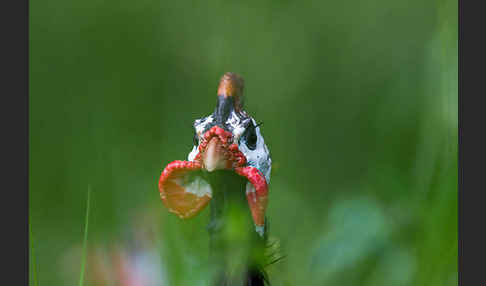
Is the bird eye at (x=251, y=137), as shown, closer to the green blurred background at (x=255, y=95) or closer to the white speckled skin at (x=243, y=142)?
the white speckled skin at (x=243, y=142)

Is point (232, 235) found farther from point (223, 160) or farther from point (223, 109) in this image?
point (223, 109)

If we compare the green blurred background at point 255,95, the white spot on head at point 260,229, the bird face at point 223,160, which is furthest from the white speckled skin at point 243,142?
the green blurred background at point 255,95

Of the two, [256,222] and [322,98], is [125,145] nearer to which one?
[322,98]

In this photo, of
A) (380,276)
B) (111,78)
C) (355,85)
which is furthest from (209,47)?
(380,276)

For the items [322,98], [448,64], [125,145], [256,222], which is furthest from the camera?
[322,98]

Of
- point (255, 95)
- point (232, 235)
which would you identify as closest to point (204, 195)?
point (232, 235)

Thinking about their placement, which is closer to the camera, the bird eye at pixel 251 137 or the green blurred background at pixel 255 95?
the bird eye at pixel 251 137

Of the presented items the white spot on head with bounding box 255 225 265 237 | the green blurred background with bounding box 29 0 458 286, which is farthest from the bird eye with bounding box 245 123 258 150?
the green blurred background with bounding box 29 0 458 286
